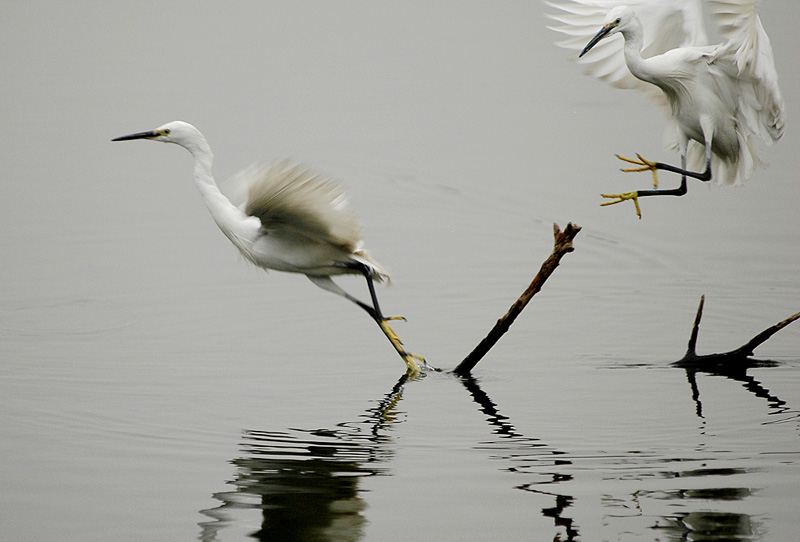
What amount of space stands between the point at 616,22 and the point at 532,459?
10.0 ft

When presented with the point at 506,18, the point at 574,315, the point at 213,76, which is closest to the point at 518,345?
the point at 574,315

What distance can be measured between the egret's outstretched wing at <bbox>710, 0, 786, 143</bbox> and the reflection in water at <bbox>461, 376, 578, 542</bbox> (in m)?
2.53

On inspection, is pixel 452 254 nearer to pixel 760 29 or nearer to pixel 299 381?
pixel 299 381

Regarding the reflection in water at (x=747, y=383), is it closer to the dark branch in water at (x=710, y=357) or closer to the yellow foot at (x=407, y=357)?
the dark branch in water at (x=710, y=357)

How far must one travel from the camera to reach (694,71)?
7.24 metres

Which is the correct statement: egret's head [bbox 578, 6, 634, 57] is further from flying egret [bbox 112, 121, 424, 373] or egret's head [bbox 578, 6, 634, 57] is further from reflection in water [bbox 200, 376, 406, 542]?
reflection in water [bbox 200, 376, 406, 542]

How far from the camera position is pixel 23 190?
11.2 metres

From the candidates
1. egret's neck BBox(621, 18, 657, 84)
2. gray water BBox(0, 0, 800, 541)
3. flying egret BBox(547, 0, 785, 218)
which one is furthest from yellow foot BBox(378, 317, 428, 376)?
egret's neck BBox(621, 18, 657, 84)

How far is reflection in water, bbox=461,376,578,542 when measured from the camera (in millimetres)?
4758

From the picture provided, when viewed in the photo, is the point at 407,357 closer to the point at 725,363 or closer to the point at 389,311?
the point at 389,311

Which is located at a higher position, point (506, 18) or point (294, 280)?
point (506, 18)

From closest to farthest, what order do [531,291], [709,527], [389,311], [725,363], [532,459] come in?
[709,527]
[532,459]
[531,291]
[725,363]
[389,311]

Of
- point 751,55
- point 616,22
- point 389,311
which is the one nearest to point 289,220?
point 389,311

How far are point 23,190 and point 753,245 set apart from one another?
6.91m
